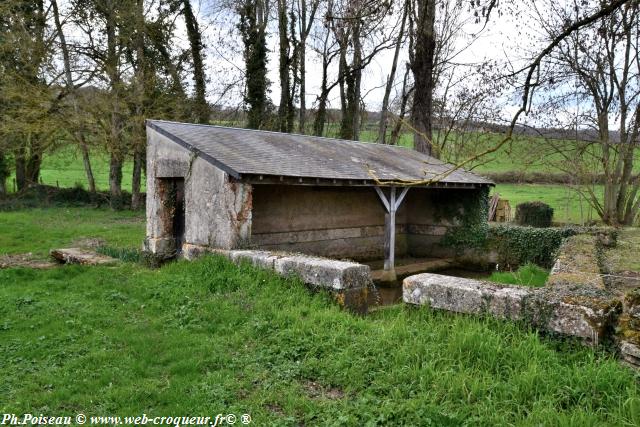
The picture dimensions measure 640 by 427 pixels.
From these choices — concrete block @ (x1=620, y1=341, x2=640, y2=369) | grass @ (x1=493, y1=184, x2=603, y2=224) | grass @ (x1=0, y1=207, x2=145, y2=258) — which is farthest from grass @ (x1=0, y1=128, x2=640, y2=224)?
concrete block @ (x1=620, y1=341, x2=640, y2=369)

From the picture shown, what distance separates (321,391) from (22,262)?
313 inches

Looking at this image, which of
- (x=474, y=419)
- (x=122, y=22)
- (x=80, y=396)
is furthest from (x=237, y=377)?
(x=122, y=22)

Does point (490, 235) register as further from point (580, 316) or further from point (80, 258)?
point (80, 258)

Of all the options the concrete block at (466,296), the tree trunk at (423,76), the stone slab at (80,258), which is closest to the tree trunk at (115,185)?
the stone slab at (80,258)

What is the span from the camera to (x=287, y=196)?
11.0 meters

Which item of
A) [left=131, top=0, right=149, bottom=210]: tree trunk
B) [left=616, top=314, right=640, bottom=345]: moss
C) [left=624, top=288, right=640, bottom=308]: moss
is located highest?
[left=131, top=0, right=149, bottom=210]: tree trunk

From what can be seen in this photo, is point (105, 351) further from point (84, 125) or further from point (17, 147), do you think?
point (17, 147)

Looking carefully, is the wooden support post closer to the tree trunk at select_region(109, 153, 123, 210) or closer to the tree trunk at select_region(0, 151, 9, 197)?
the tree trunk at select_region(109, 153, 123, 210)

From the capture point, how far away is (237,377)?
4.25 meters

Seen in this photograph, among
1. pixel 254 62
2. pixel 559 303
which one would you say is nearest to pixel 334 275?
pixel 559 303

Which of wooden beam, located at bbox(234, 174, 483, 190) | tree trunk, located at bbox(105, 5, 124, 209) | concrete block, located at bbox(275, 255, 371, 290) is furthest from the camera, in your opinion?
tree trunk, located at bbox(105, 5, 124, 209)

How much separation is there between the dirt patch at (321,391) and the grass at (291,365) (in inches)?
0.6

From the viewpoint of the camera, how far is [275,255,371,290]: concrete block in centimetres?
600

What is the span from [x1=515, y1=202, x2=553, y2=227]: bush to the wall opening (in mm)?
13025
